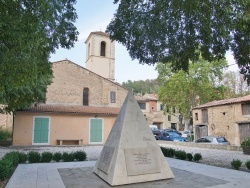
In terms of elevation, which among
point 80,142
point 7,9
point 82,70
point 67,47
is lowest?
point 80,142

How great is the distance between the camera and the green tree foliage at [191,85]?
36500 millimetres

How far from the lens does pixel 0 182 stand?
7348mm

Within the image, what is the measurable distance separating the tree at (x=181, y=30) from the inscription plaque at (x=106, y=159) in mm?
4202

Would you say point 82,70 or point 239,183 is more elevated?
point 82,70

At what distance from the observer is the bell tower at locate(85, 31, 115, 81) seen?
3659cm

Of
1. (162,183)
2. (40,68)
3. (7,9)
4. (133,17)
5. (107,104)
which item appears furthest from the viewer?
(107,104)

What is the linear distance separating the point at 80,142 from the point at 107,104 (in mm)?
6866

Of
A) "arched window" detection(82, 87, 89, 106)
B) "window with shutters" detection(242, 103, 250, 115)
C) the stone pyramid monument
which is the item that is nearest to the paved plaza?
the stone pyramid monument

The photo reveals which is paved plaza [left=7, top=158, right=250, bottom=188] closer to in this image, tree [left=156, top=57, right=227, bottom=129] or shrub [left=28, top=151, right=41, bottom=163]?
shrub [left=28, top=151, right=41, bottom=163]

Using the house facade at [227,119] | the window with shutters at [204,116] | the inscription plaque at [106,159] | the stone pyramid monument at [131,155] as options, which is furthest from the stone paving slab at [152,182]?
the window with shutters at [204,116]

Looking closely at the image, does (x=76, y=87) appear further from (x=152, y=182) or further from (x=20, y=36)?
(x=20, y=36)

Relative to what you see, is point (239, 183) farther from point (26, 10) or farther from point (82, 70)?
point (82, 70)

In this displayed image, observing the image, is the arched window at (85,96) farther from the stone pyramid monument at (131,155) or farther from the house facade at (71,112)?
the stone pyramid monument at (131,155)

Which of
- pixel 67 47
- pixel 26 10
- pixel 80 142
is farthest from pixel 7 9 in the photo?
pixel 80 142
